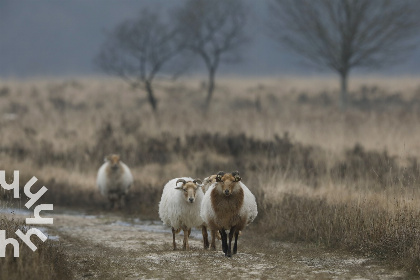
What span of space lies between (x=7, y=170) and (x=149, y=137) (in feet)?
18.8

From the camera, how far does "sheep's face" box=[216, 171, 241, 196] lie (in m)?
10.9

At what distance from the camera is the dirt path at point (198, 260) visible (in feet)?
32.5

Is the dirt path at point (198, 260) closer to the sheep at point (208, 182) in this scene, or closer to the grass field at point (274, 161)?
the grass field at point (274, 161)

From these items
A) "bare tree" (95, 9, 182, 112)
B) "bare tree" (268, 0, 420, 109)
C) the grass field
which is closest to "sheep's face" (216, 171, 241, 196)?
the grass field

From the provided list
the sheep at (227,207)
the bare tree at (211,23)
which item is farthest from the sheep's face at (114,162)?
the bare tree at (211,23)

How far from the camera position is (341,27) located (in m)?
31.2

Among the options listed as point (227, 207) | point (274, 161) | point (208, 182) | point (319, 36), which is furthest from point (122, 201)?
point (319, 36)

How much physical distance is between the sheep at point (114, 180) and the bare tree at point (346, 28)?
52.2 feet

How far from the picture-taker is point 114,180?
17.7 meters

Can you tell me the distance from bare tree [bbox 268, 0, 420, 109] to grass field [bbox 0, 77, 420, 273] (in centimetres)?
335

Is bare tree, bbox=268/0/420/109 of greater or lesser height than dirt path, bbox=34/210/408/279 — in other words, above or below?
above

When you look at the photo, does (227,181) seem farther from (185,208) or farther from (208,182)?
(208,182)

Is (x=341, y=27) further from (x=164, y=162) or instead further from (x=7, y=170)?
(x=7, y=170)

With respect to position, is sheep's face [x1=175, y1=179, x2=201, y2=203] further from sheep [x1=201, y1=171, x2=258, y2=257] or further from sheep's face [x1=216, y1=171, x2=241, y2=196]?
sheep's face [x1=216, y1=171, x2=241, y2=196]
